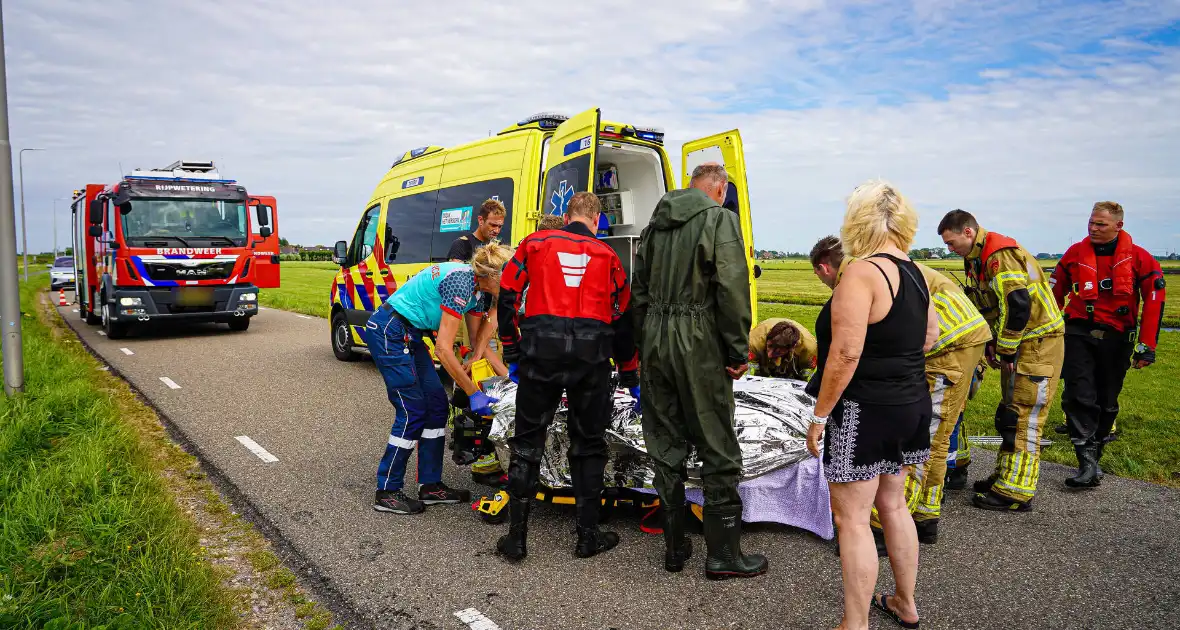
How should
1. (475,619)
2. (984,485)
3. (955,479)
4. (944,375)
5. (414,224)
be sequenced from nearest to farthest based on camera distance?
(475,619) → (944,375) → (984,485) → (955,479) → (414,224)

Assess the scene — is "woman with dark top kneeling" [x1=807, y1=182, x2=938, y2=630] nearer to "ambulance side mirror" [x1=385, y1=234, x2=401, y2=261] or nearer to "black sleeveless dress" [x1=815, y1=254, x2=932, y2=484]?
"black sleeveless dress" [x1=815, y1=254, x2=932, y2=484]

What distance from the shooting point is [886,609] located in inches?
125

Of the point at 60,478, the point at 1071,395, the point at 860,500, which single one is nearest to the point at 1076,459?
the point at 1071,395

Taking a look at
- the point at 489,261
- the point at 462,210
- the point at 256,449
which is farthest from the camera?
the point at 462,210

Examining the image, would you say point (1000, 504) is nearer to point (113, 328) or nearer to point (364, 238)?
point (364, 238)

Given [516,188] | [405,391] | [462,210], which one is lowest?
[405,391]

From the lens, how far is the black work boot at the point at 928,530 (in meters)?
3.98

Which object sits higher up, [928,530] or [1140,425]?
[1140,425]

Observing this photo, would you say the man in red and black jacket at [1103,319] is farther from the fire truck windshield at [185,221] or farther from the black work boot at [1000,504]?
the fire truck windshield at [185,221]

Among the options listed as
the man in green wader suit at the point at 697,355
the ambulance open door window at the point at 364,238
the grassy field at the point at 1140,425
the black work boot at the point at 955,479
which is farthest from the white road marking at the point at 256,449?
the grassy field at the point at 1140,425

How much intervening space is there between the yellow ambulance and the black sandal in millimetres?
2668

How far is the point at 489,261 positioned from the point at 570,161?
1.93 m

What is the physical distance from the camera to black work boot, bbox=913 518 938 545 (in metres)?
3.98

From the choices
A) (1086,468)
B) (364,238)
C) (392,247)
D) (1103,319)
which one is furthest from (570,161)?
(364,238)
